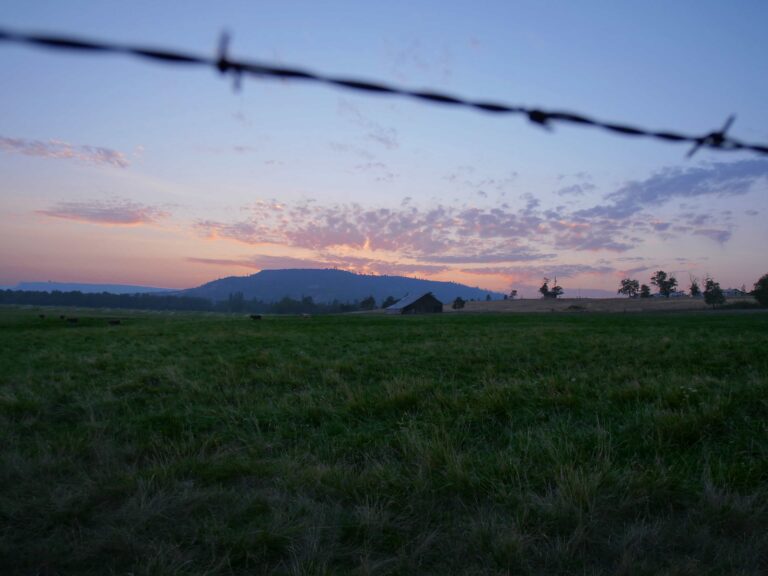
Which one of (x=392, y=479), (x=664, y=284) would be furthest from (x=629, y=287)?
(x=392, y=479)

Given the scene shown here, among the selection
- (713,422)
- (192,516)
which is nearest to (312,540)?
(192,516)

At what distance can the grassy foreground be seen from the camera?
3166 millimetres

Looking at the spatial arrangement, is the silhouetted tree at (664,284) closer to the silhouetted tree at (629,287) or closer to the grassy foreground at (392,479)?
the silhouetted tree at (629,287)

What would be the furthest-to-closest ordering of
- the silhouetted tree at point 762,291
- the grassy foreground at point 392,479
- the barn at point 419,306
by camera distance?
the barn at point 419,306 < the silhouetted tree at point 762,291 < the grassy foreground at point 392,479

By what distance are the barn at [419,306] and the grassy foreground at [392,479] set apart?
79.2 metres

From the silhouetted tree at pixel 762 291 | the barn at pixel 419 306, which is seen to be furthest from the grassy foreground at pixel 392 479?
the silhouetted tree at pixel 762 291

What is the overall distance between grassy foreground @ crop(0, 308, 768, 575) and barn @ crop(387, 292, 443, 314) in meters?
79.2

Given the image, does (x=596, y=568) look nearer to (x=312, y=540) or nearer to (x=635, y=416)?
(x=312, y=540)

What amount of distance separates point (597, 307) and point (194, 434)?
3622 inches

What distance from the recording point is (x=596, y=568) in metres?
3.04

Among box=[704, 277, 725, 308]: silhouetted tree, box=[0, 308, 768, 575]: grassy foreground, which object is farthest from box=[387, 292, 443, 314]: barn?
box=[0, 308, 768, 575]: grassy foreground

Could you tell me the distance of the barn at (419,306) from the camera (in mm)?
87456

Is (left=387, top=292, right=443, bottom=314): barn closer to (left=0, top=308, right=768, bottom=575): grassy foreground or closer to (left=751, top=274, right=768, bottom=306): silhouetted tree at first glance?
(left=751, top=274, right=768, bottom=306): silhouetted tree

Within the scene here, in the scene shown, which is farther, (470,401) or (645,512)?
(470,401)
